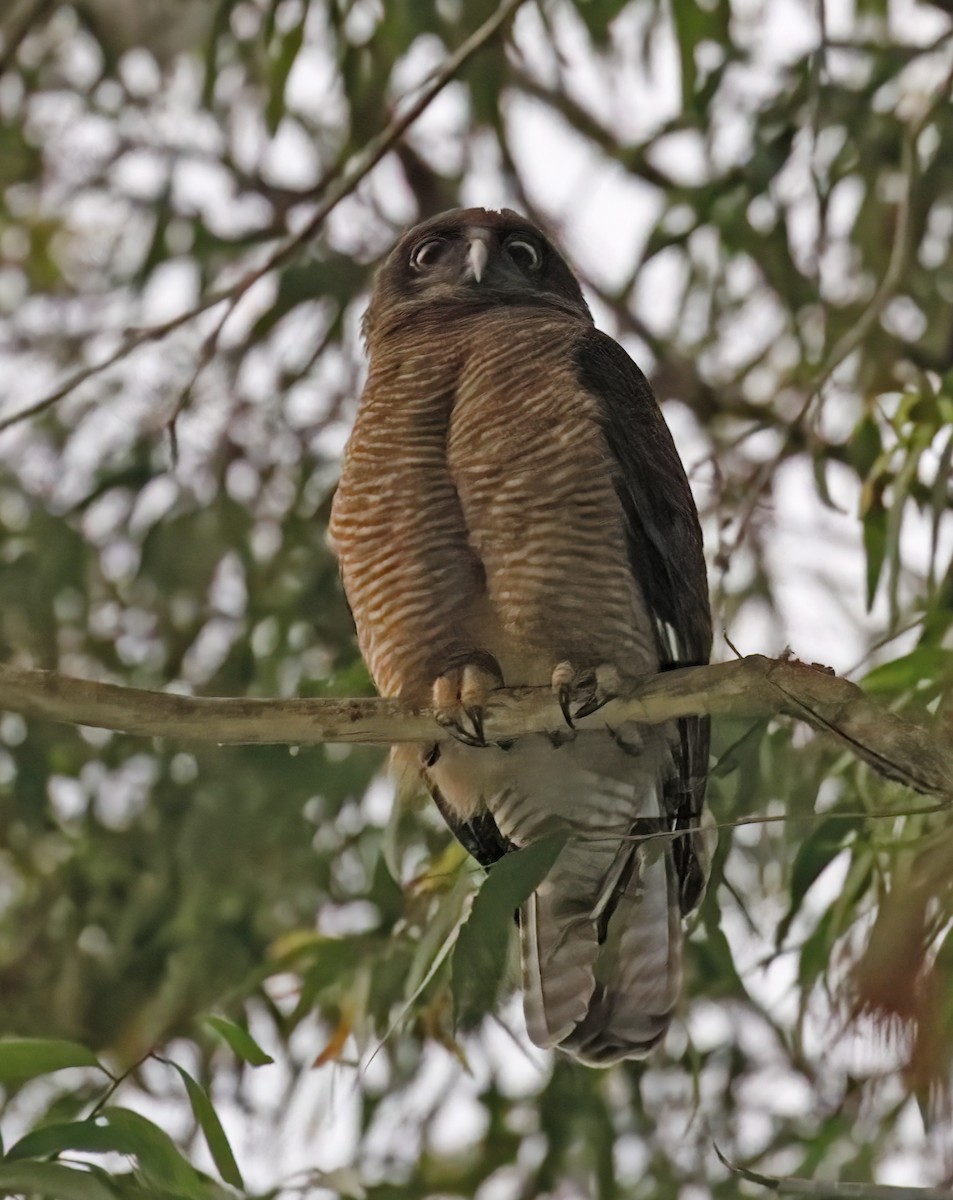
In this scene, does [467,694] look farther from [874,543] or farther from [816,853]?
[874,543]

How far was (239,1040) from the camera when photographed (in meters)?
2.02

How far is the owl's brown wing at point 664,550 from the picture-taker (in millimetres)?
2443

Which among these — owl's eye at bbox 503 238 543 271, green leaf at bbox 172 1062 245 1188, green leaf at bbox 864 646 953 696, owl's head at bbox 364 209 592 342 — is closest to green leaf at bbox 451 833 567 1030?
green leaf at bbox 172 1062 245 1188

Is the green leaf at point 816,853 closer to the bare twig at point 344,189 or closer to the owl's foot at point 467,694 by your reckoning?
the owl's foot at point 467,694

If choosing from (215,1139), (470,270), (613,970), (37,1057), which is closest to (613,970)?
(613,970)

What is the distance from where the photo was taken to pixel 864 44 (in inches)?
133

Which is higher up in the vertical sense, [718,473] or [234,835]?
[718,473]

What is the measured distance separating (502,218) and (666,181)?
1.37 m

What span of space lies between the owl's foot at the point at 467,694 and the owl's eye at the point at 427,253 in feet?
2.87

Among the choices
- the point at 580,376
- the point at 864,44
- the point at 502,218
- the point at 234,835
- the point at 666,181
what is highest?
the point at 666,181

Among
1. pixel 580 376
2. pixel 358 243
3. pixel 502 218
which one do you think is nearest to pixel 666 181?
pixel 358 243

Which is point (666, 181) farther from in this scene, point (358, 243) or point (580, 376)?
point (580, 376)

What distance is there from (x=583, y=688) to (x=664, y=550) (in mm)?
322

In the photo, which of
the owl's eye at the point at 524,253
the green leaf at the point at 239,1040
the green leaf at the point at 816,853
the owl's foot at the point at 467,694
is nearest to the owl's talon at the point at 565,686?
the owl's foot at the point at 467,694
